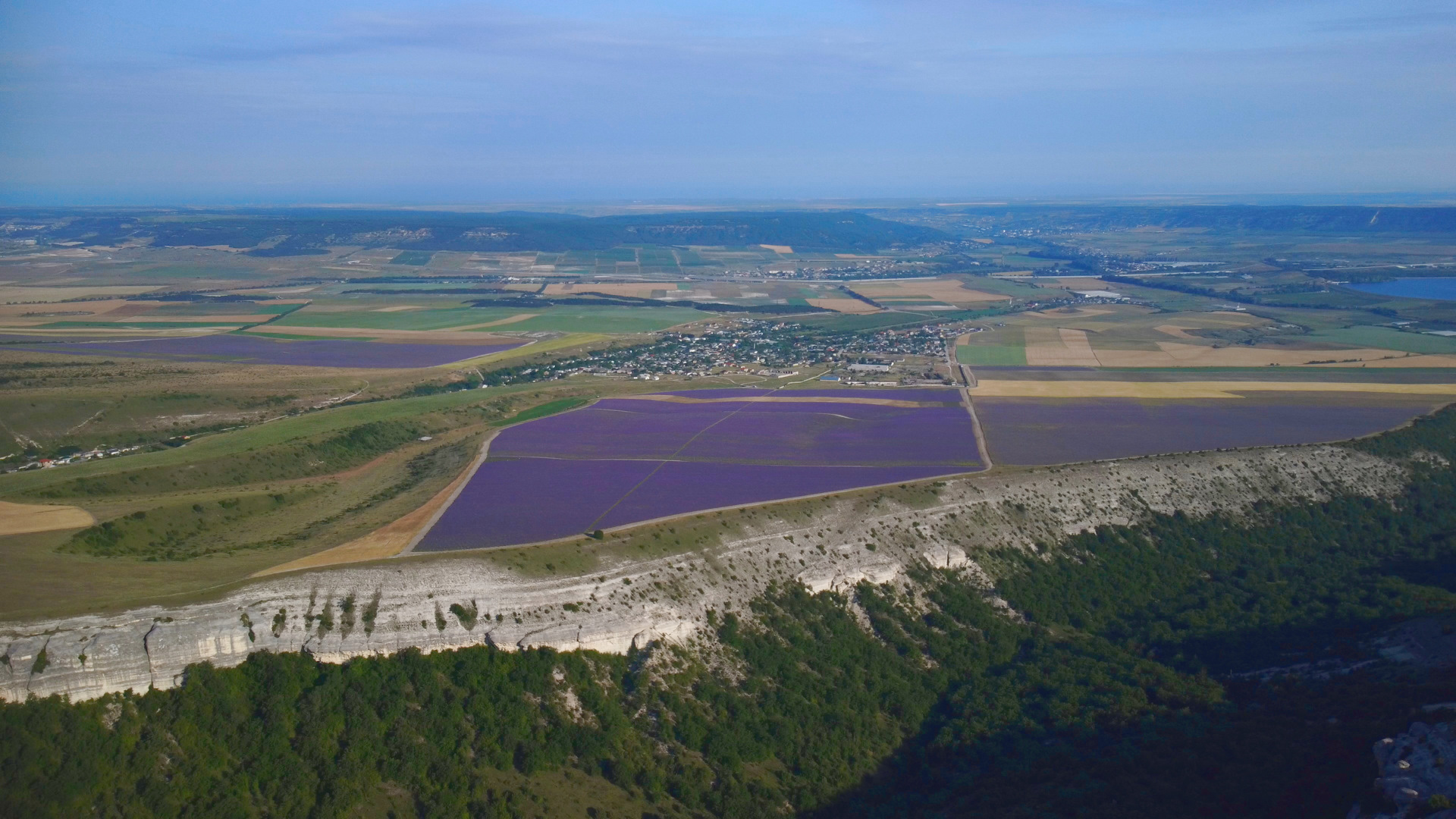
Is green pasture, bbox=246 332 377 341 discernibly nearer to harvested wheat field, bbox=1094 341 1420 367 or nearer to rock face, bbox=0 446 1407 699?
harvested wheat field, bbox=1094 341 1420 367

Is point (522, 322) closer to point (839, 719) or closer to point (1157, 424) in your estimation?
point (1157, 424)

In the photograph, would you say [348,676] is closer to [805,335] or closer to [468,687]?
[468,687]

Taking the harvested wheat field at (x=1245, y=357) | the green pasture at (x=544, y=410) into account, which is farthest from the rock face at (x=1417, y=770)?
the harvested wheat field at (x=1245, y=357)

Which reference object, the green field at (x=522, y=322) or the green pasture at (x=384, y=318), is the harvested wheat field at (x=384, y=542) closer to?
the green field at (x=522, y=322)

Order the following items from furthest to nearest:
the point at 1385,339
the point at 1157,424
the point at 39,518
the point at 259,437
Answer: the point at 1385,339, the point at 1157,424, the point at 259,437, the point at 39,518

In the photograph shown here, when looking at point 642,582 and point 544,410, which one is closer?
point 642,582

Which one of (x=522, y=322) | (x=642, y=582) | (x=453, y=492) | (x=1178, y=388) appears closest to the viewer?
(x=642, y=582)

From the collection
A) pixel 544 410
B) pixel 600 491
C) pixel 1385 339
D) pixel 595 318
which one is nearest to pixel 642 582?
pixel 600 491
